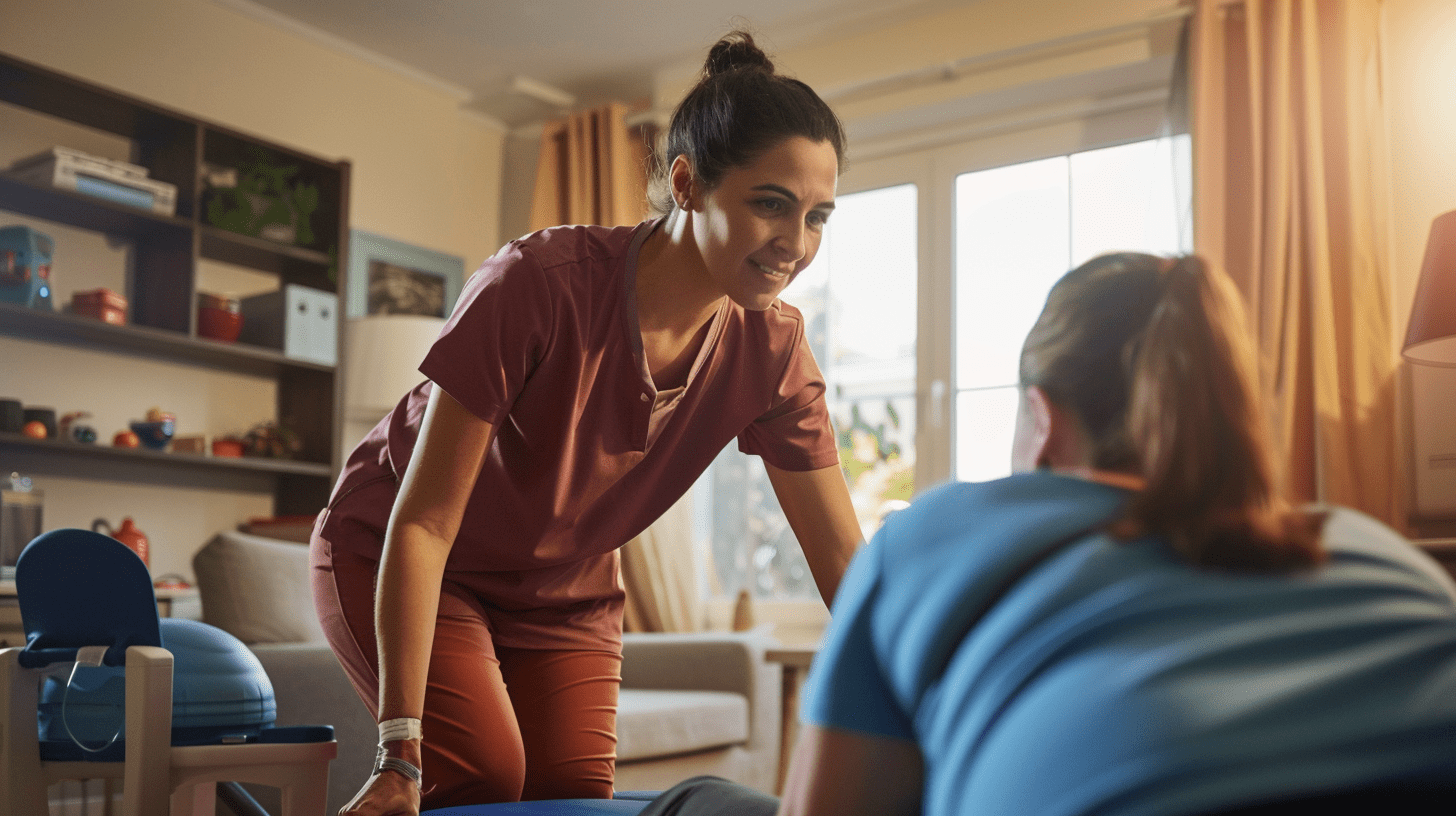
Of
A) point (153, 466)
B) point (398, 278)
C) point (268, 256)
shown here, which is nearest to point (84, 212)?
point (268, 256)

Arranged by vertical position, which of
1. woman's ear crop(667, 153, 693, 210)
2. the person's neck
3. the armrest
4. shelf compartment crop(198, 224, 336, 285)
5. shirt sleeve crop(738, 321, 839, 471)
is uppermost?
shelf compartment crop(198, 224, 336, 285)

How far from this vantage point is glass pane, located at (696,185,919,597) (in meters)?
4.29

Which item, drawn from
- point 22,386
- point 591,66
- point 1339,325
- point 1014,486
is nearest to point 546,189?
point 591,66

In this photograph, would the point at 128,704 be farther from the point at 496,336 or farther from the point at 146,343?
the point at 146,343

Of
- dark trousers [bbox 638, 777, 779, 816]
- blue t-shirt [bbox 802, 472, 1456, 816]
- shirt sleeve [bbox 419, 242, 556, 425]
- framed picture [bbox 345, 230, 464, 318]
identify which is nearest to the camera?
blue t-shirt [bbox 802, 472, 1456, 816]

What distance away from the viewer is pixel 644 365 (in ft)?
4.71

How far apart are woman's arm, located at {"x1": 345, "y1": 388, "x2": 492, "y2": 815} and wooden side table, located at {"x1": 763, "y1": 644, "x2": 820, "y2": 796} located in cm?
213

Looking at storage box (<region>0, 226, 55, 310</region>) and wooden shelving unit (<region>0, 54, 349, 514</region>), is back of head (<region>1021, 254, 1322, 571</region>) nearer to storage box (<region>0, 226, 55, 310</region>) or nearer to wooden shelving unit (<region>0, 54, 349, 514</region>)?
wooden shelving unit (<region>0, 54, 349, 514</region>)

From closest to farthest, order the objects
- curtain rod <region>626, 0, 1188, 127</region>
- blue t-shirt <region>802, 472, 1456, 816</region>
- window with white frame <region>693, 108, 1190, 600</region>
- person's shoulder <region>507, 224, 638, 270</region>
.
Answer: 1. blue t-shirt <region>802, 472, 1456, 816</region>
2. person's shoulder <region>507, 224, 638, 270</region>
3. curtain rod <region>626, 0, 1188, 127</region>
4. window with white frame <region>693, 108, 1190, 600</region>

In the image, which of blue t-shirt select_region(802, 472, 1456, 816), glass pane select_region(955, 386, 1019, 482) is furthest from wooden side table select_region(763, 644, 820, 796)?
blue t-shirt select_region(802, 472, 1456, 816)

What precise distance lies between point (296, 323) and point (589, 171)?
1398 mm

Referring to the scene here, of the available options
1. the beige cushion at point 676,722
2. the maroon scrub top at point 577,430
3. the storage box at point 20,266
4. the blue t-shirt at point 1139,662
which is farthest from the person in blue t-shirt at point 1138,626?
the storage box at point 20,266

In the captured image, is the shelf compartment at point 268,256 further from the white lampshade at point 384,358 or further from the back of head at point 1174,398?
the back of head at point 1174,398

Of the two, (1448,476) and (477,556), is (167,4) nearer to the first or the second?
(477,556)
